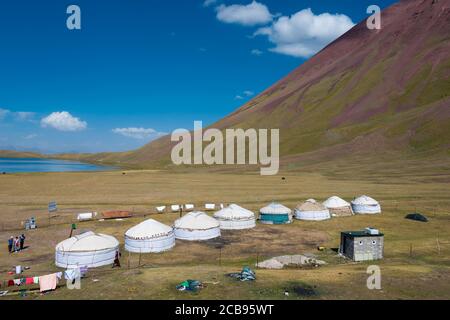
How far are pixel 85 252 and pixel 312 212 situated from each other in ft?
112

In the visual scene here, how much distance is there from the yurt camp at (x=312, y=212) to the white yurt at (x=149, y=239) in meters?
23.5

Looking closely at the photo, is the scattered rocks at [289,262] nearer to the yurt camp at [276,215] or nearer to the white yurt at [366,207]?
the yurt camp at [276,215]

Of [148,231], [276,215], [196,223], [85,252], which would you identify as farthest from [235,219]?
[85,252]

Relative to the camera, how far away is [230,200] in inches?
3233

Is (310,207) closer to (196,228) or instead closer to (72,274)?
(196,228)

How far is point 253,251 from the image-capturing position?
142ft

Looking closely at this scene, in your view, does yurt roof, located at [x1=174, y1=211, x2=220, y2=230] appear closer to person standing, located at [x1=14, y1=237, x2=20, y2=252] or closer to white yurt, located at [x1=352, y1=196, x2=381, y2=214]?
Result: person standing, located at [x1=14, y1=237, x2=20, y2=252]

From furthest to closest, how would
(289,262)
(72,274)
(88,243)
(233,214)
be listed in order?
(233,214) < (88,243) < (289,262) < (72,274)

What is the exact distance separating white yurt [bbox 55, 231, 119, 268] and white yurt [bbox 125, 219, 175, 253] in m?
3.54
